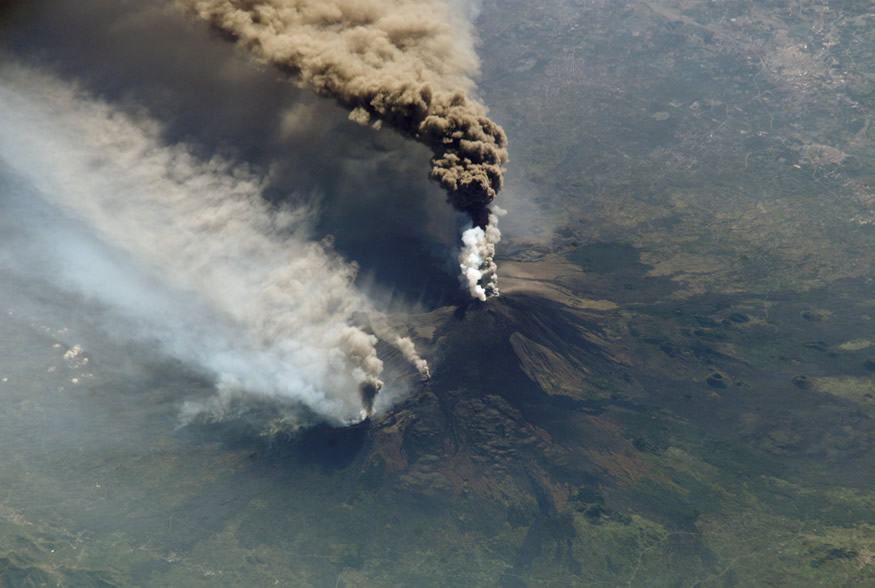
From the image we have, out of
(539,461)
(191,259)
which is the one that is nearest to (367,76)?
(191,259)

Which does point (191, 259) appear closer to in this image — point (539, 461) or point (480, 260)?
point (480, 260)

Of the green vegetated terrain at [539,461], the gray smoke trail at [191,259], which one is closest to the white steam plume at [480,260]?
the green vegetated terrain at [539,461]

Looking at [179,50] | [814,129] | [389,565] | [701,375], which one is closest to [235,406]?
[389,565]

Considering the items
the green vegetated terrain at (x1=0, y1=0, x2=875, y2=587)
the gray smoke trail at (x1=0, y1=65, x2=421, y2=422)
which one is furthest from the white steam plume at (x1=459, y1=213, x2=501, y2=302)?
the gray smoke trail at (x1=0, y1=65, x2=421, y2=422)

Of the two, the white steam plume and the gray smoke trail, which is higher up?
the white steam plume

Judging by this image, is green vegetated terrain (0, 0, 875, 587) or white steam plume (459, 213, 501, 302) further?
green vegetated terrain (0, 0, 875, 587)

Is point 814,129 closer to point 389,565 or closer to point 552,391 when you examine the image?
point 552,391

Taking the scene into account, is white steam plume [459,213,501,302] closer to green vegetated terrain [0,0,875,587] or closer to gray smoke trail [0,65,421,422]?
green vegetated terrain [0,0,875,587]

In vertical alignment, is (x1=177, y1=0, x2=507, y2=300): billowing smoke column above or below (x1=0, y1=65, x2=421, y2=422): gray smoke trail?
above
